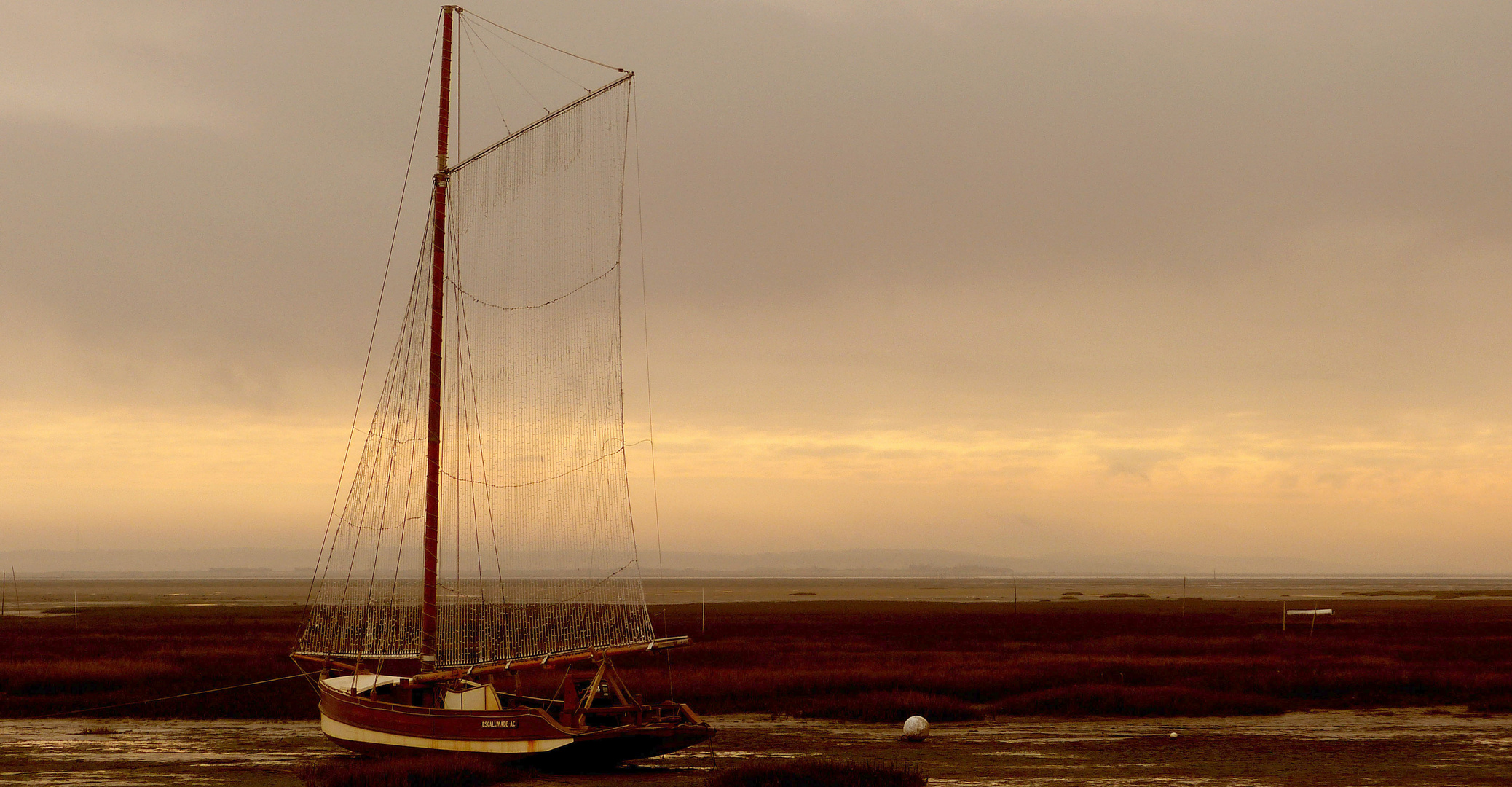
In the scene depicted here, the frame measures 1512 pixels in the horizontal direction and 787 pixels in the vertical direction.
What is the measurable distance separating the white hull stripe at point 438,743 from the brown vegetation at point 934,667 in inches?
439

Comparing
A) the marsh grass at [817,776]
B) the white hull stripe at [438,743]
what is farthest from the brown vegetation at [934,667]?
the white hull stripe at [438,743]

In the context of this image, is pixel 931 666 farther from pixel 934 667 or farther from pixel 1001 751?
pixel 1001 751

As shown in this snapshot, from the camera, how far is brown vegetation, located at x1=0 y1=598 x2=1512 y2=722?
36.8 m

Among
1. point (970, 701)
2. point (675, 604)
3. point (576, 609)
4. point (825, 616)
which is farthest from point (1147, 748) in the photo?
point (675, 604)

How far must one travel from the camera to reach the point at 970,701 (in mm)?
38406

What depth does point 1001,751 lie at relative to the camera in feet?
93.2

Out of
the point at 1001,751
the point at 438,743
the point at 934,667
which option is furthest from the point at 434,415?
the point at 934,667

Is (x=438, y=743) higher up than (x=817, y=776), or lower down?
higher up

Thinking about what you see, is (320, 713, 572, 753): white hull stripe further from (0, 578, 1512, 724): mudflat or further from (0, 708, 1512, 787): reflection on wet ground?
(0, 578, 1512, 724): mudflat

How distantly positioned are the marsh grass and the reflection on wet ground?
1.22 meters

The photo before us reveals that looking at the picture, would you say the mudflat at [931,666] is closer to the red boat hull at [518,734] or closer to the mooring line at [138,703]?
the mooring line at [138,703]

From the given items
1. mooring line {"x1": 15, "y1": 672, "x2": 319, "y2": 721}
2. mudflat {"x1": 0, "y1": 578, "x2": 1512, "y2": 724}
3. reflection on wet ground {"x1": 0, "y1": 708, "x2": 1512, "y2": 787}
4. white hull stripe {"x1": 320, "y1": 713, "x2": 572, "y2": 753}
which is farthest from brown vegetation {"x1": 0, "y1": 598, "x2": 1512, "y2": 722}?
white hull stripe {"x1": 320, "y1": 713, "x2": 572, "y2": 753}

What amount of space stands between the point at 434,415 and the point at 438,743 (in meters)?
6.69

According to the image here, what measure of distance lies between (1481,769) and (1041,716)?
11.6 metres
